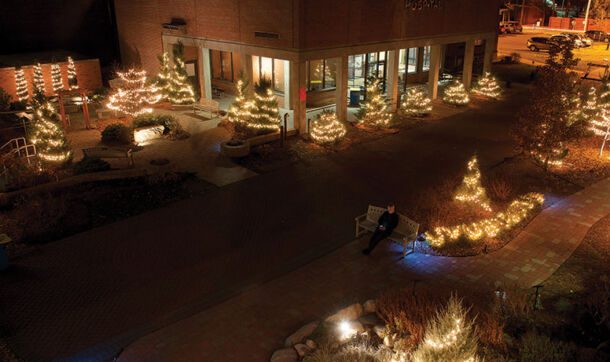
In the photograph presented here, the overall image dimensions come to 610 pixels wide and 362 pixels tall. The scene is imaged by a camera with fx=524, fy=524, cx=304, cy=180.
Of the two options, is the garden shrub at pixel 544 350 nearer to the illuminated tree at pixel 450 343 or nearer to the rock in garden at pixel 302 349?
Result: the illuminated tree at pixel 450 343

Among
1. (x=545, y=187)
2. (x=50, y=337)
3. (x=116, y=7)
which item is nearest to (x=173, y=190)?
(x=50, y=337)

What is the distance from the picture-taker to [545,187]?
17031 mm

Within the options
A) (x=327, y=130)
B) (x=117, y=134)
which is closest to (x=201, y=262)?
(x=327, y=130)

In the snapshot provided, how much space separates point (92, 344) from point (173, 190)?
7394 millimetres

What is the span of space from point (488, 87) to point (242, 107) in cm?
1599

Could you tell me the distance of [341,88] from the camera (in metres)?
24.1

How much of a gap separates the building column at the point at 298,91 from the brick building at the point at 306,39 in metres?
0.04

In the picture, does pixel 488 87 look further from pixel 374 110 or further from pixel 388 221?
pixel 388 221

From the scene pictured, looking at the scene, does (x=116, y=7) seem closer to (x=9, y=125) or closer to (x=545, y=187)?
(x=9, y=125)

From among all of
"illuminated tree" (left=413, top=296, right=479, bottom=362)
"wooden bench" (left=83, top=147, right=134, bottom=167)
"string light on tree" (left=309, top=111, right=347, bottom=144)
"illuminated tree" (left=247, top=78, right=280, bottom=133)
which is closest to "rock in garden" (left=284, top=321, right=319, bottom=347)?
"illuminated tree" (left=413, top=296, right=479, bottom=362)

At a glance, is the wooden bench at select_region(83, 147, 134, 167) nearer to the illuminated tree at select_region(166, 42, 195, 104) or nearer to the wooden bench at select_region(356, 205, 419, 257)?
the illuminated tree at select_region(166, 42, 195, 104)

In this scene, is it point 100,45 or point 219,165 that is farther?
point 100,45

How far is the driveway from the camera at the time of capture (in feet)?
33.9

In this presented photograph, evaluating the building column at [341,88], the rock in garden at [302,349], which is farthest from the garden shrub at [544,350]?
the building column at [341,88]
